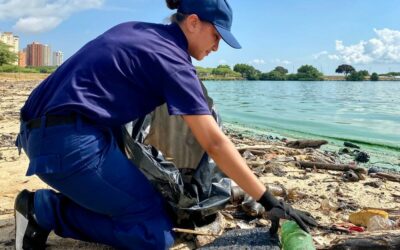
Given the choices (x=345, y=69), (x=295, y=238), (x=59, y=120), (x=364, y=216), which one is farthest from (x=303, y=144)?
(x=345, y=69)

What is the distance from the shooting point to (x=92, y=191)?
8.95 feet

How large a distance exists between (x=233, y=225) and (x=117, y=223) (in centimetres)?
112

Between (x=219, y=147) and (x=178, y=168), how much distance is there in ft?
3.41

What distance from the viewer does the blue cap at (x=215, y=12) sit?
262 centimetres

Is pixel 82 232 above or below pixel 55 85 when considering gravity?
below

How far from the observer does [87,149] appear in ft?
8.73

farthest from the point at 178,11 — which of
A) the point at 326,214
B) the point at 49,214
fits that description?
the point at 326,214

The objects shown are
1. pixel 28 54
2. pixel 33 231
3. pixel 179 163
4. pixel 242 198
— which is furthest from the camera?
pixel 28 54

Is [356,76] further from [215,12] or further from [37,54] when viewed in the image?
[215,12]

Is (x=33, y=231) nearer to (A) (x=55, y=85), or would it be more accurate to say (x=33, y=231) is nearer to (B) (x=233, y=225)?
(A) (x=55, y=85)

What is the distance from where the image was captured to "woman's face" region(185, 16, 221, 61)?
2.68 m

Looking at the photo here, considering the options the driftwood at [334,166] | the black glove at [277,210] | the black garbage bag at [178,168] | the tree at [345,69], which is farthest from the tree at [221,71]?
the black glove at [277,210]

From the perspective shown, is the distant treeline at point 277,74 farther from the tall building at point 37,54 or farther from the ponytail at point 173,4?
the ponytail at point 173,4

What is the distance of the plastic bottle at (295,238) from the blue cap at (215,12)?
131 centimetres
